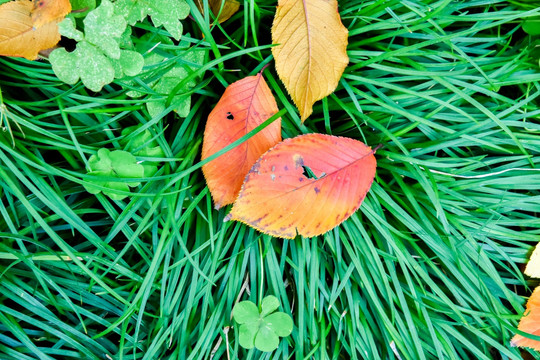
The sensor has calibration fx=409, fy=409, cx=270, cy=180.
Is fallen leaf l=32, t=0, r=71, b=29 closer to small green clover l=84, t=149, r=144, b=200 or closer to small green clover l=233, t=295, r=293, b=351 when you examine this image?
small green clover l=84, t=149, r=144, b=200

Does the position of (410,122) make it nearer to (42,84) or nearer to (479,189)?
(479,189)

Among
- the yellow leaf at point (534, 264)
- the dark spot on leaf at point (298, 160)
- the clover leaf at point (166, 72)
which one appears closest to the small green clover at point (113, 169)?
the clover leaf at point (166, 72)

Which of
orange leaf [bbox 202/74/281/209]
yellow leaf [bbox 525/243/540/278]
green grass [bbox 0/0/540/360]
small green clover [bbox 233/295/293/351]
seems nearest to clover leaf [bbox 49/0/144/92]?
green grass [bbox 0/0/540/360]

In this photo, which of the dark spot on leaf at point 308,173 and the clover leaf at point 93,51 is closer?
the clover leaf at point 93,51

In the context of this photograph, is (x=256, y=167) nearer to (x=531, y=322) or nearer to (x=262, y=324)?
(x=262, y=324)

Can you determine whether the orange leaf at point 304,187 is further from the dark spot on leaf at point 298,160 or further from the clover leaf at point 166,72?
the clover leaf at point 166,72

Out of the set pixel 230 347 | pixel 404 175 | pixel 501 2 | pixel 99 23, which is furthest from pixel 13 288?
pixel 501 2

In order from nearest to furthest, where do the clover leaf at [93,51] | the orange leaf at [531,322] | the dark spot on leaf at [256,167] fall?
the clover leaf at [93,51] < the dark spot on leaf at [256,167] < the orange leaf at [531,322]
